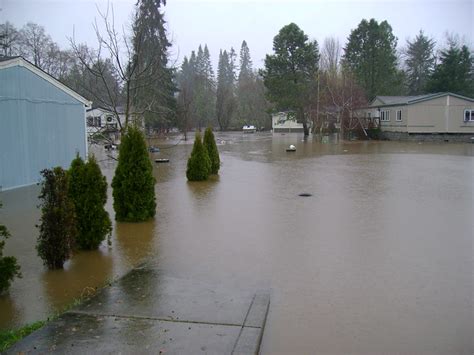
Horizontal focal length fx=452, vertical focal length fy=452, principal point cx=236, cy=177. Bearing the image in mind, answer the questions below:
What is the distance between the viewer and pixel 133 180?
8.55 meters

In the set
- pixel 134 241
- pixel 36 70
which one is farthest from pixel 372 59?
pixel 134 241

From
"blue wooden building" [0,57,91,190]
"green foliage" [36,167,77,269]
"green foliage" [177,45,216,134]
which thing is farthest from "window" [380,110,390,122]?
"green foliage" [36,167,77,269]

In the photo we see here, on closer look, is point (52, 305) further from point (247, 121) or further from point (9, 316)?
point (247, 121)

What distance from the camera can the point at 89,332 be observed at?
3.75m

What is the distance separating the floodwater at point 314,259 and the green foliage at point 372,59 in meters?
39.7

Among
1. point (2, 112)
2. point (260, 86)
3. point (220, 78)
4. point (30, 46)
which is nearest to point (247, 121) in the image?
point (260, 86)

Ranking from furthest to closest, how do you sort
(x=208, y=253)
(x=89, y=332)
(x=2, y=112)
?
(x=2, y=112) → (x=208, y=253) → (x=89, y=332)

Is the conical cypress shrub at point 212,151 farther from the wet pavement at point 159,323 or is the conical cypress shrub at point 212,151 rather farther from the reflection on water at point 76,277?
the wet pavement at point 159,323

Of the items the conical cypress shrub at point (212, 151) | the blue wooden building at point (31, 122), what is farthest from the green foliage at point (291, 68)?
the blue wooden building at point (31, 122)

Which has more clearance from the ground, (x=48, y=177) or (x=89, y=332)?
(x=48, y=177)

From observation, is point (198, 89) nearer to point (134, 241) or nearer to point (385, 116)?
point (385, 116)

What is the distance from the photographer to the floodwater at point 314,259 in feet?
13.7

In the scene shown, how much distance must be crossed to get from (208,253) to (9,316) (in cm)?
285

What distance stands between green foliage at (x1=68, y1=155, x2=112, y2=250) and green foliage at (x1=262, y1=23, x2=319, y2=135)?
39787mm
